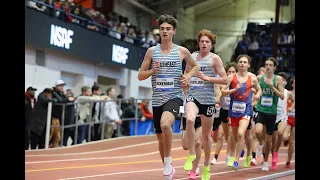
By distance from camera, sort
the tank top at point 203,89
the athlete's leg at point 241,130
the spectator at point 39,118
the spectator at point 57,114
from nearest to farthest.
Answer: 1. the tank top at point 203,89
2. the athlete's leg at point 241,130
3. the spectator at point 39,118
4. the spectator at point 57,114

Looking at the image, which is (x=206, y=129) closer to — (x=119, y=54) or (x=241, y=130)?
(x=241, y=130)

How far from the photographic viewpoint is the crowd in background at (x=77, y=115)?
15945 millimetres

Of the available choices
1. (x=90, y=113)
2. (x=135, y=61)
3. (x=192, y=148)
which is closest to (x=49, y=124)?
(x=90, y=113)

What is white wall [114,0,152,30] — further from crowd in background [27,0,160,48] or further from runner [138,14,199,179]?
runner [138,14,199,179]

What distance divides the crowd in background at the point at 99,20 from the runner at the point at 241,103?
8.32m

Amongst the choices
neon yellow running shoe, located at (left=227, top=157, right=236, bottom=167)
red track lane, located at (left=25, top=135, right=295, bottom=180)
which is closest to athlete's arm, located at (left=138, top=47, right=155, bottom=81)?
red track lane, located at (left=25, top=135, right=295, bottom=180)

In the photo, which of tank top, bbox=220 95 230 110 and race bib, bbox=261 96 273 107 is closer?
race bib, bbox=261 96 273 107

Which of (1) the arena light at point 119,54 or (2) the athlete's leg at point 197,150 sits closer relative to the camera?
(2) the athlete's leg at point 197,150

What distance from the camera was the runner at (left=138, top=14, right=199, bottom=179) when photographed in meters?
9.12

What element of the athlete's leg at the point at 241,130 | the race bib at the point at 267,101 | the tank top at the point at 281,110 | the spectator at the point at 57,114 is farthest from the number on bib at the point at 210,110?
the spectator at the point at 57,114

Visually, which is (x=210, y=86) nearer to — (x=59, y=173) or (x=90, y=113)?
(x=59, y=173)

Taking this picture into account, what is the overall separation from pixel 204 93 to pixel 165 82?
123 centimetres

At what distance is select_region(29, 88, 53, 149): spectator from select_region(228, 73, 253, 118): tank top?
5114mm

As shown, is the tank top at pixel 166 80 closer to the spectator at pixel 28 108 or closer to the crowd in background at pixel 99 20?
the spectator at pixel 28 108
